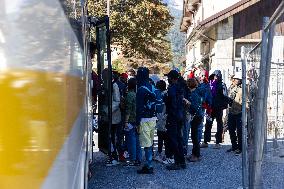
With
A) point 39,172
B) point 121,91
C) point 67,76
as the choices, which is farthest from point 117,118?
point 39,172

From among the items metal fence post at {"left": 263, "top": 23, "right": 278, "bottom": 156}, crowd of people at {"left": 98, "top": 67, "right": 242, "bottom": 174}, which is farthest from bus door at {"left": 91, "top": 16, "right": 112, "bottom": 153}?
metal fence post at {"left": 263, "top": 23, "right": 278, "bottom": 156}

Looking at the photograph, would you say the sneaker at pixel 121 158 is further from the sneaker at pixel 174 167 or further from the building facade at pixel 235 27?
the building facade at pixel 235 27

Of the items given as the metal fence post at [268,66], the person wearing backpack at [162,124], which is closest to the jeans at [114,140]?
the person wearing backpack at [162,124]

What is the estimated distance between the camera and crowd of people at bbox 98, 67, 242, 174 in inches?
340

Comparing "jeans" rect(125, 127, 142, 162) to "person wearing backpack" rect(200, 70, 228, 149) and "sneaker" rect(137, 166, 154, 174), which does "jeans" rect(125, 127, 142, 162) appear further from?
"person wearing backpack" rect(200, 70, 228, 149)

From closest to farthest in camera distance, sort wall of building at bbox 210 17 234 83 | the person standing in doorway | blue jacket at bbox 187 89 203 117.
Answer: blue jacket at bbox 187 89 203 117
the person standing in doorway
wall of building at bbox 210 17 234 83

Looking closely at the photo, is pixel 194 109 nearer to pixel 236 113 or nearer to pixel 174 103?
pixel 174 103

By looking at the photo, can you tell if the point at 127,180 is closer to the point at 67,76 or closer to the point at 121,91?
the point at 121,91

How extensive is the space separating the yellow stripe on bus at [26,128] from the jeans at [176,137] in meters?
7.05

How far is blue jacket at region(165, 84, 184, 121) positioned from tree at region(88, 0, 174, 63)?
84.9ft

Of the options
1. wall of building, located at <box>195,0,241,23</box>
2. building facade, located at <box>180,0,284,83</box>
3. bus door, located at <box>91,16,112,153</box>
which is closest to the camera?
bus door, located at <box>91,16,112,153</box>

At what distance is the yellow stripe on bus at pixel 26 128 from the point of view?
6.43 feet

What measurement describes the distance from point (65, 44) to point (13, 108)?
867mm

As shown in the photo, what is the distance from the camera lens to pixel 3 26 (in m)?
1.97
